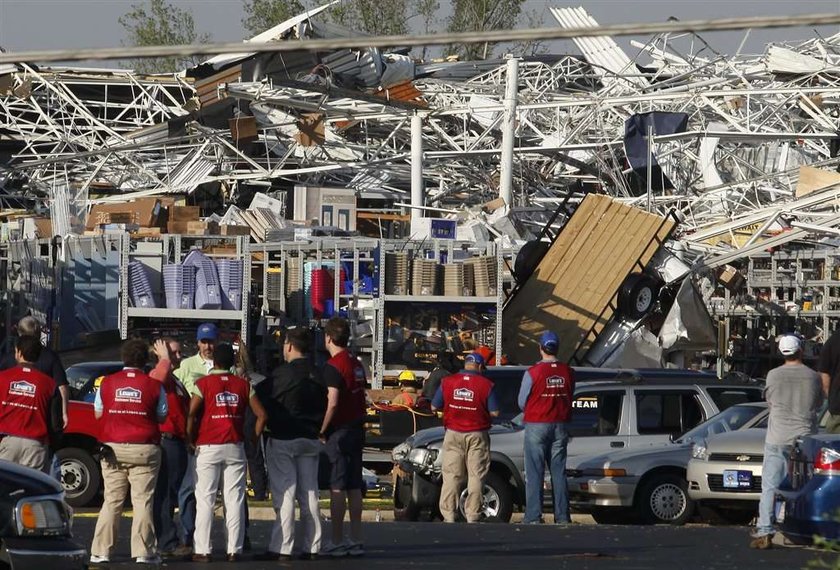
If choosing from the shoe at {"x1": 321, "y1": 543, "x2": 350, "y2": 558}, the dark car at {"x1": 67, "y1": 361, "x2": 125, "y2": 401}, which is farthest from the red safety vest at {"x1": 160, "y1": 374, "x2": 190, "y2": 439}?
the dark car at {"x1": 67, "y1": 361, "x2": 125, "y2": 401}

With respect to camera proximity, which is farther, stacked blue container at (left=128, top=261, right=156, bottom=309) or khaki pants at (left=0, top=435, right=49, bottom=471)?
stacked blue container at (left=128, top=261, right=156, bottom=309)

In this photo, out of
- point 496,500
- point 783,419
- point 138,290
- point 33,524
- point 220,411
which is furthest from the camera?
point 138,290

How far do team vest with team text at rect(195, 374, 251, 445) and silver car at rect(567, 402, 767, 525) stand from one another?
6.61 metres

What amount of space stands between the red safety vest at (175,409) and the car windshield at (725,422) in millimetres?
7279

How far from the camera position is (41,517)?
8.70 m

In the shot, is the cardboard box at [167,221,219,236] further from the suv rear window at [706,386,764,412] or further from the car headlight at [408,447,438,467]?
the suv rear window at [706,386,764,412]

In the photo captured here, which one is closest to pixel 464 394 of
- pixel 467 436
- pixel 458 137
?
pixel 467 436

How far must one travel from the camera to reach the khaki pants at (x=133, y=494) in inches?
441

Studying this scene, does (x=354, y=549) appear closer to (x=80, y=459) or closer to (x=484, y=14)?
(x=80, y=459)

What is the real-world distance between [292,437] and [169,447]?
116cm

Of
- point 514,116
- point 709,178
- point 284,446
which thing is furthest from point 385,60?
point 284,446

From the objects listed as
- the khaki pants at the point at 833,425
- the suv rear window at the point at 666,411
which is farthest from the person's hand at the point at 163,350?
the suv rear window at the point at 666,411

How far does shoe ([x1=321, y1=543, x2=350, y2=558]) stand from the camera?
1219 cm

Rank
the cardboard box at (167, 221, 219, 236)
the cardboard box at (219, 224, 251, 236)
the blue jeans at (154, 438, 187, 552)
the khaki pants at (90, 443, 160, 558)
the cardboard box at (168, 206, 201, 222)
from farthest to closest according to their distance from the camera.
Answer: the cardboard box at (168, 206, 201, 222) < the cardboard box at (219, 224, 251, 236) < the cardboard box at (167, 221, 219, 236) < the blue jeans at (154, 438, 187, 552) < the khaki pants at (90, 443, 160, 558)
